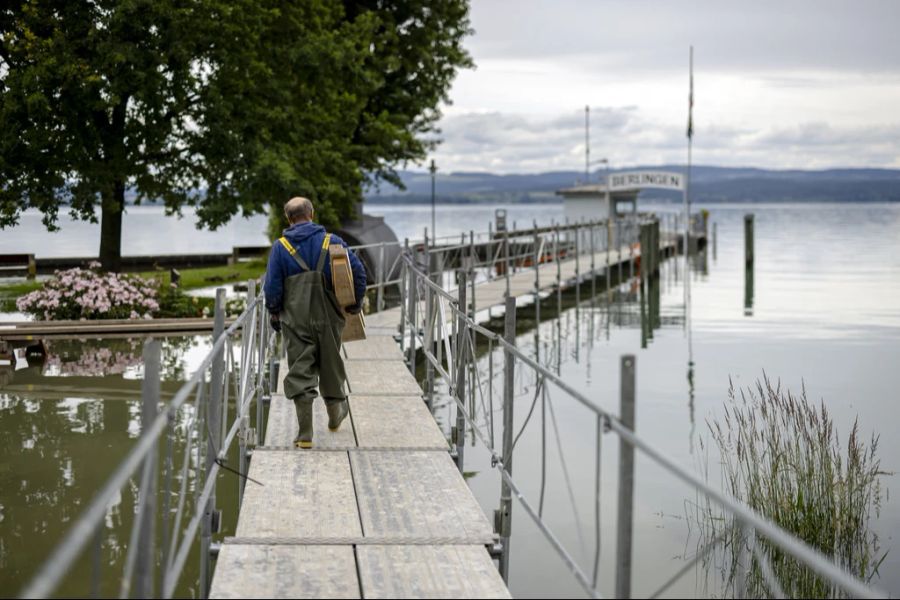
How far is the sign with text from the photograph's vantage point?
167ft

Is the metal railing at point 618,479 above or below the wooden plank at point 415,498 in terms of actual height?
above

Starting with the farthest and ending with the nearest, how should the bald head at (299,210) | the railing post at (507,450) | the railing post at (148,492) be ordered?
the bald head at (299,210)
the railing post at (507,450)
the railing post at (148,492)

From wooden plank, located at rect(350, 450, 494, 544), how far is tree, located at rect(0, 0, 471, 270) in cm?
1753

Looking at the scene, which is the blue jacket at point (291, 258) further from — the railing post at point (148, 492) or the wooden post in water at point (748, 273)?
the wooden post in water at point (748, 273)

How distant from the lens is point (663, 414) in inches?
650

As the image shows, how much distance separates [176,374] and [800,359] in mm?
12126

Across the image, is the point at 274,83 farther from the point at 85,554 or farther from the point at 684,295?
the point at 85,554

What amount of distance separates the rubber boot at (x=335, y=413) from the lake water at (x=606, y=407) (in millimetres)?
1570

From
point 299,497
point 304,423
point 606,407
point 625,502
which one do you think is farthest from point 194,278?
point 625,502

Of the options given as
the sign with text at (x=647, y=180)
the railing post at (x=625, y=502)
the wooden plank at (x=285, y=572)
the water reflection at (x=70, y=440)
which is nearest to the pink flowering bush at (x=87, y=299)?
the water reflection at (x=70, y=440)

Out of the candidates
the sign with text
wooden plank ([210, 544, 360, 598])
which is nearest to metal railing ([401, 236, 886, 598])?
wooden plank ([210, 544, 360, 598])

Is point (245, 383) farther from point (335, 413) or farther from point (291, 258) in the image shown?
point (291, 258)

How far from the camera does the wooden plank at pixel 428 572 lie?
5277 mm

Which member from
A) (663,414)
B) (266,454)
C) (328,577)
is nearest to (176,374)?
(663,414)
